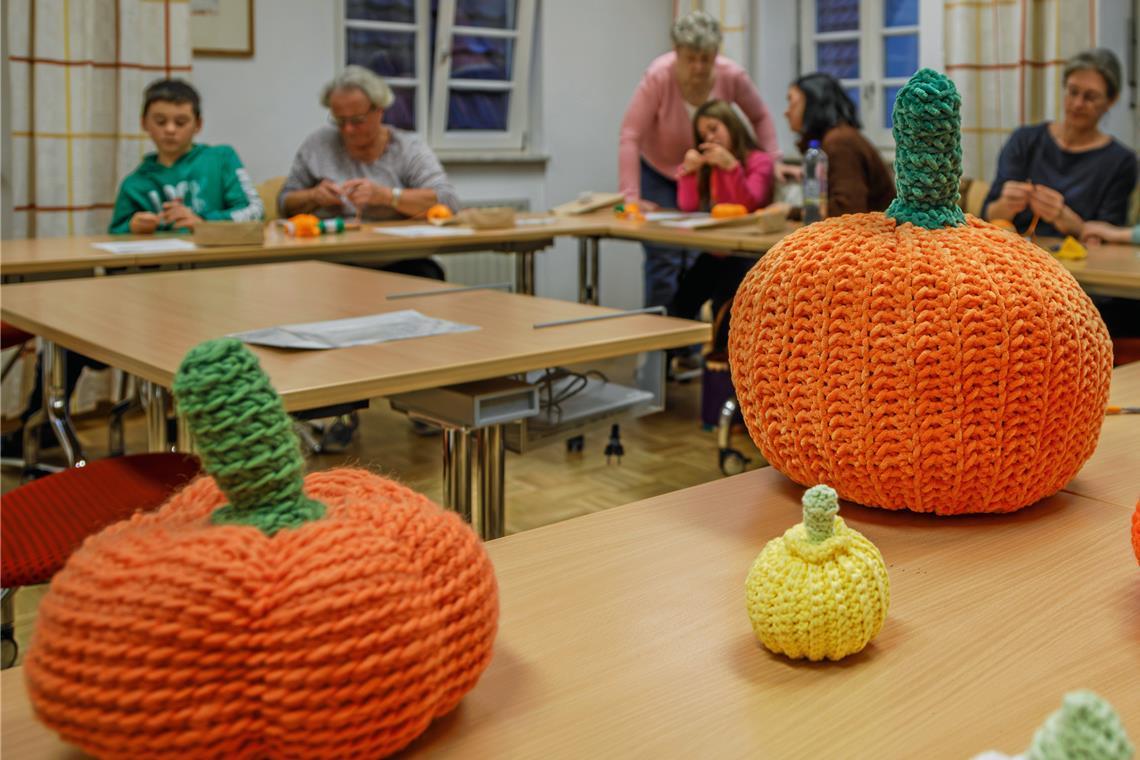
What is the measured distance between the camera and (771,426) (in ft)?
2.84

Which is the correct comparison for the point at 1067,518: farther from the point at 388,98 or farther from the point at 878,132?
the point at 878,132

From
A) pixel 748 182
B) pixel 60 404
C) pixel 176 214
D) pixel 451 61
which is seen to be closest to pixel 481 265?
pixel 451 61

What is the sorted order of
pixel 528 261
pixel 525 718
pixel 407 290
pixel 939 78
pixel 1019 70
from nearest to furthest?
pixel 525 718
pixel 939 78
pixel 407 290
pixel 528 261
pixel 1019 70

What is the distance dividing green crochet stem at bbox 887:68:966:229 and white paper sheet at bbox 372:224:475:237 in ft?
9.37

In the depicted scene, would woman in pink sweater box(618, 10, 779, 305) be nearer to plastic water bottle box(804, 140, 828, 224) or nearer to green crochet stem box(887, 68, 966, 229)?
plastic water bottle box(804, 140, 828, 224)

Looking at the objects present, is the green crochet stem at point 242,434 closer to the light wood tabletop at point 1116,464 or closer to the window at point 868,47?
the light wood tabletop at point 1116,464

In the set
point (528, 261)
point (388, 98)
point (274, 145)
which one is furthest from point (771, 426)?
point (274, 145)

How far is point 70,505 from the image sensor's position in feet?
5.51

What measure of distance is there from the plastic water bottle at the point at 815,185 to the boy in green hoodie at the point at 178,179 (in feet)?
5.63

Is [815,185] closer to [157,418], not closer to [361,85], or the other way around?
[361,85]

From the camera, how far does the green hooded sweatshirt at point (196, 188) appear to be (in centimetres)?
364

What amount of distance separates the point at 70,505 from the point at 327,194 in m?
2.47

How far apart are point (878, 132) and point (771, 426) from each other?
4886 millimetres

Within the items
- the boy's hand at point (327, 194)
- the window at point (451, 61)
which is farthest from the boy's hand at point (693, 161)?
the window at point (451, 61)
